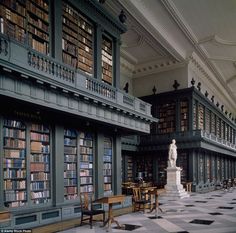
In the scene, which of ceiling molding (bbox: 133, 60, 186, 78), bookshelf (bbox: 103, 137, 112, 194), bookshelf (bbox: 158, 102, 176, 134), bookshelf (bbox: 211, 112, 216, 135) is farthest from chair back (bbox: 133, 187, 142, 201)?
bookshelf (bbox: 211, 112, 216, 135)

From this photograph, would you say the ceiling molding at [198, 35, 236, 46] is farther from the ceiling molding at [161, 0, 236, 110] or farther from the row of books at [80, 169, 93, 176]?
the row of books at [80, 169, 93, 176]

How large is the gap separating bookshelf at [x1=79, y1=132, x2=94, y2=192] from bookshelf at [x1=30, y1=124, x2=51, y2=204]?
135 centimetres

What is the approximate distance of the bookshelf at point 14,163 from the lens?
636cm

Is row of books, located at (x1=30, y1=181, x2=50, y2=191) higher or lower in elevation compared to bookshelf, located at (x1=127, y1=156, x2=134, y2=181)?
higher

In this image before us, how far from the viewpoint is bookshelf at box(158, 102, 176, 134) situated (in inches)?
693

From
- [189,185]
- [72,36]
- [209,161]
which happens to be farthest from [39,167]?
[209,161]

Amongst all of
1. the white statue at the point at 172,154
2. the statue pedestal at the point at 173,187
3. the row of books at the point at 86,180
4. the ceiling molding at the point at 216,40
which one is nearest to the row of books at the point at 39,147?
the row of books at the point at 86,180

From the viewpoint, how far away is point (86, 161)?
8852mm

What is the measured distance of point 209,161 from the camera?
66.0 feet

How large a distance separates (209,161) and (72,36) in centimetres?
1465

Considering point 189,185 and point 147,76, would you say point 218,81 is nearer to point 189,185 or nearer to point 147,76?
point 147,76

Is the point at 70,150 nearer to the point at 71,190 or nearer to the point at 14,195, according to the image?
the point at 71,190

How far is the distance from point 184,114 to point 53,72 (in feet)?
38.1

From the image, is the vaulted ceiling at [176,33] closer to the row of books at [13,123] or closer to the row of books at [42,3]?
the row of books at [42,3]
